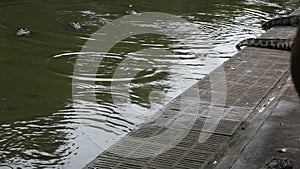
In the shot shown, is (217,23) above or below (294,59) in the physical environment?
below

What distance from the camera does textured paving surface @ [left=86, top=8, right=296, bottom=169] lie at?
4.66 m

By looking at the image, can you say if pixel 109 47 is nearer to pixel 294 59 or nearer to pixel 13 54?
pixel 13 54

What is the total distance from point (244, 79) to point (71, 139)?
9.41 feet

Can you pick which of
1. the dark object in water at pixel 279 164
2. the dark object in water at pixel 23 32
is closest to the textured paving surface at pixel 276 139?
the dark object in water at pixel 279 164

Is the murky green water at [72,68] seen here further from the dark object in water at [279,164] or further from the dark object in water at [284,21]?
the dark object in water at [279,164]

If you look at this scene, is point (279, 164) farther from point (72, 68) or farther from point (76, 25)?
point (76, 25)

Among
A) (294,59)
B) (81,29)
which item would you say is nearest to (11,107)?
(81,29)

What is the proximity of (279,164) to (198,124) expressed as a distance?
1567 mm

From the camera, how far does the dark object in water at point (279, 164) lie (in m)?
4.06

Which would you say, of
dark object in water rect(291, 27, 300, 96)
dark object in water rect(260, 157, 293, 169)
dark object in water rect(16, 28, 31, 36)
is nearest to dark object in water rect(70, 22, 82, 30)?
dark object in water rect(16, 28, 31, 36)

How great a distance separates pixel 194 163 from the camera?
15.0 feet

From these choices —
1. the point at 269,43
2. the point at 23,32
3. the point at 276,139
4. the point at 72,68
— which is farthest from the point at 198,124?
the point at 23,32

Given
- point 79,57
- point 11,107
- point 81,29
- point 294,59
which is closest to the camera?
point 294,59

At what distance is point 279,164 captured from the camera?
13.4 ft
